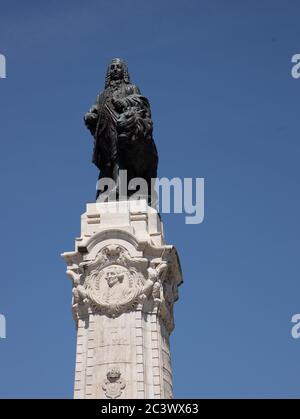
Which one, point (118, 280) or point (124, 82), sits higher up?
point (124, 82)

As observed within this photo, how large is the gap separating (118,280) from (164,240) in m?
2.42

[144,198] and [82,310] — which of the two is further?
[144,198]

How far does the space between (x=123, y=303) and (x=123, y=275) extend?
32.2 inches

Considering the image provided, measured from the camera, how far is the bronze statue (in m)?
27.8

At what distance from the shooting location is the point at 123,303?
82.2ft

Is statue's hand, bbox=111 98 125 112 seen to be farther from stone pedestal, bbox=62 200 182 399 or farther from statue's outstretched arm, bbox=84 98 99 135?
stone pedestal, bbox=62 200 182 399

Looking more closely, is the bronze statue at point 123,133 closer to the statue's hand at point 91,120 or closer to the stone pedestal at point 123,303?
the statue's hand at point 91,120

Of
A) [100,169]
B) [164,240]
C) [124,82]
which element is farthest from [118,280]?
[124,82]

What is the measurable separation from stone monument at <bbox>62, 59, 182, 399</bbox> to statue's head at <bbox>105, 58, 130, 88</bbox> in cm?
85

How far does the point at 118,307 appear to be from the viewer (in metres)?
25.1

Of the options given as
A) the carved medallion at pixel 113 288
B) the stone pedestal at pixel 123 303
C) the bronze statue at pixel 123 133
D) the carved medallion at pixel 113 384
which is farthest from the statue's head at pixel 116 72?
the carved medallion at pixel 113 384

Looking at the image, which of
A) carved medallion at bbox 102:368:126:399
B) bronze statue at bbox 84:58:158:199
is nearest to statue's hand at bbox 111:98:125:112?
bronze statue at bbox 84:58:158:199
